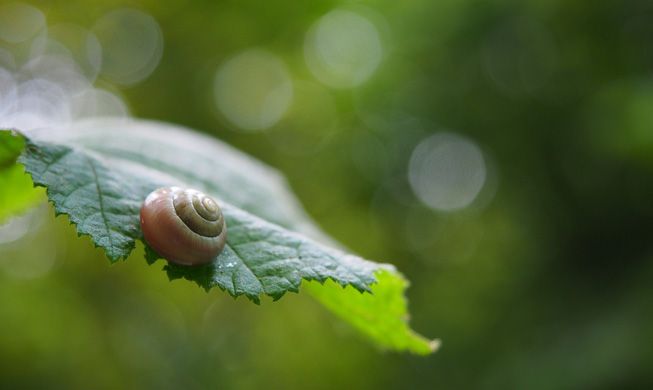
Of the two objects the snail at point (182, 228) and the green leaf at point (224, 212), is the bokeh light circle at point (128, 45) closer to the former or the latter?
the green leaf at point (224, 212)

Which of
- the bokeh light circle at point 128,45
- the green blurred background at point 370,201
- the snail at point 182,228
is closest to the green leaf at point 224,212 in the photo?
the snail at point 182,228

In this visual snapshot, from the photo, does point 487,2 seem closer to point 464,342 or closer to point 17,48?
point 464,342

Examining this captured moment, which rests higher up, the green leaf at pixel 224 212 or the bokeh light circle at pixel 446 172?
the bokeh light circle at pixel 446 172

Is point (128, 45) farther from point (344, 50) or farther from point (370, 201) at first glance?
point (370, 201)

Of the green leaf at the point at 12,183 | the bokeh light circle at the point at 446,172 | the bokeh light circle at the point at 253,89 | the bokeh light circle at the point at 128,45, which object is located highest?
the bokeh light circle at the point at 446,172

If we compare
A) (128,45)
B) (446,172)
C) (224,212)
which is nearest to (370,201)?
(446,172)

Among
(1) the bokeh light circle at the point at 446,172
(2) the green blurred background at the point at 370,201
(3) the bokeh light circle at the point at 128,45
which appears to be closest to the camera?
(2) the green blurred background at the point at 370,201

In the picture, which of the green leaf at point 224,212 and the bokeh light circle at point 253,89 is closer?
the green leaf at point 224,212
